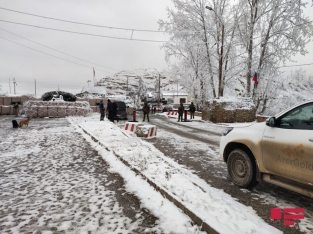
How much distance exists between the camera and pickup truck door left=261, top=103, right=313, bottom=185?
10.4ft

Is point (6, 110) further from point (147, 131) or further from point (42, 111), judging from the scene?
point (147, 131)

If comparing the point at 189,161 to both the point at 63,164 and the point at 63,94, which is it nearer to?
the point at 63,164

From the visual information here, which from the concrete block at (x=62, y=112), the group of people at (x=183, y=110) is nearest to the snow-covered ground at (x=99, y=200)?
the group of people at (x=183, y=110)

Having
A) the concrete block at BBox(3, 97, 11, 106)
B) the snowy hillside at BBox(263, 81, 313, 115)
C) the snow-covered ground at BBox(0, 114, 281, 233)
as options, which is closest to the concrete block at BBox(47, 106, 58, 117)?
the concrete block at BBox(3, 97, 11, 106)

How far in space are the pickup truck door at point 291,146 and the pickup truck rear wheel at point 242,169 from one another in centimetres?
36

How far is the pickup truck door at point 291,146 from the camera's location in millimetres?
3156

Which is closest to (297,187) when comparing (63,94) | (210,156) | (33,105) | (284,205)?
(284,205)

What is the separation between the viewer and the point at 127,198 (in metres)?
3.91

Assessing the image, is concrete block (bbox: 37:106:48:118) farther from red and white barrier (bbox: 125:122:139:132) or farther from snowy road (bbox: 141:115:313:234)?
snowy road (bbox: 141:115:313:234)

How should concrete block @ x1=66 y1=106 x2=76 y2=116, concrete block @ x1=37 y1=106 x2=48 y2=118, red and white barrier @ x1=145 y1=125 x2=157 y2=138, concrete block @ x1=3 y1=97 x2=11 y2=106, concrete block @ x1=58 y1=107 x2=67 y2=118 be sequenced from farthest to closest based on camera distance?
concrete block @ x1=3 y1=97 x2=11 y2=106 < concrete block @ x1=66 y1=106 x2=76 y2=116 < concrete block @ x1=58 y1=107 x2=67 y2=118 < concrete block @ x1=37 y1=106 x2=48 y2=118 < red and white barrier @ x1=145 y1=125 x2=157 y2=138

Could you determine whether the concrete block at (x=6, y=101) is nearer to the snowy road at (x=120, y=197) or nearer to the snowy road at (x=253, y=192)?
the snowy road at (x=120, y=197)

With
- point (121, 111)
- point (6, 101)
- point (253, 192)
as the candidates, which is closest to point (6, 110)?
point (6, 101)

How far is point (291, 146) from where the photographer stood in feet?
11.0

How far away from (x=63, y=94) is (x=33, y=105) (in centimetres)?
839
